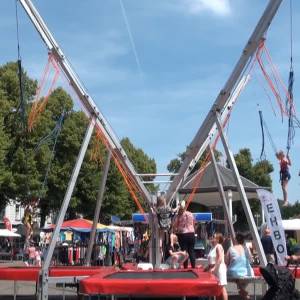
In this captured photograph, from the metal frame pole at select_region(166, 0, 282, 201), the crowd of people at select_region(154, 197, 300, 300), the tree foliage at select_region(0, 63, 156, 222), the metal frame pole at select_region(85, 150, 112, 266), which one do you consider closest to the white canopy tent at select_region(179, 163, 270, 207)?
the tree foliage at select_region(0, 63, 156, 222)

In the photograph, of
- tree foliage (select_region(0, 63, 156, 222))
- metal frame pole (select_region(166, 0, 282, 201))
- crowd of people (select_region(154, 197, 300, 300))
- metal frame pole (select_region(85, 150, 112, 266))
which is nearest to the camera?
crowd of people (select_region(154, 197, 300, 300))

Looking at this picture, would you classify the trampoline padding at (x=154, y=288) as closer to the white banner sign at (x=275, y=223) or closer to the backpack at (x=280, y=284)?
the backpack at (x=280, y=284)

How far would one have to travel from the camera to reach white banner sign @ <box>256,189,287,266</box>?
13.0 meters

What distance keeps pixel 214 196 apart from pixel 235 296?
26842 millimetres

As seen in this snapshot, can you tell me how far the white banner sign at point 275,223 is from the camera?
510 inches

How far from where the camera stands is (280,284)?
8.87 m

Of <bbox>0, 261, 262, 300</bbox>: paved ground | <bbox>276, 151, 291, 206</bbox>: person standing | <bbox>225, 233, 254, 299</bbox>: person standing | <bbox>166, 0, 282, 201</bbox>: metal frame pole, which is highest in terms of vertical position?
<bbox>166, 0, 282, 201</bbox>: metal frame pole

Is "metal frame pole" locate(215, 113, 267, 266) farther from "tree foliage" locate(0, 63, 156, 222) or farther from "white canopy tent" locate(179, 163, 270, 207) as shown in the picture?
"white canopy tent" locate(179, 163, 270, 207)

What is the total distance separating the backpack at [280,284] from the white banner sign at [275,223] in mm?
3921

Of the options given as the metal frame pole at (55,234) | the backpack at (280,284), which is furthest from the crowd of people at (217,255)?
the metal frame pole at (55,234)

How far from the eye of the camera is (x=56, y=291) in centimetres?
1852

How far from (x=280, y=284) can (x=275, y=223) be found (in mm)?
4402

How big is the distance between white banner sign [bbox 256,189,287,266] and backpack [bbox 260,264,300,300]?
3921 millimetres

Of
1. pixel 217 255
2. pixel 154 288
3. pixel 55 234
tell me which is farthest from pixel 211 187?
pixel 154 288
